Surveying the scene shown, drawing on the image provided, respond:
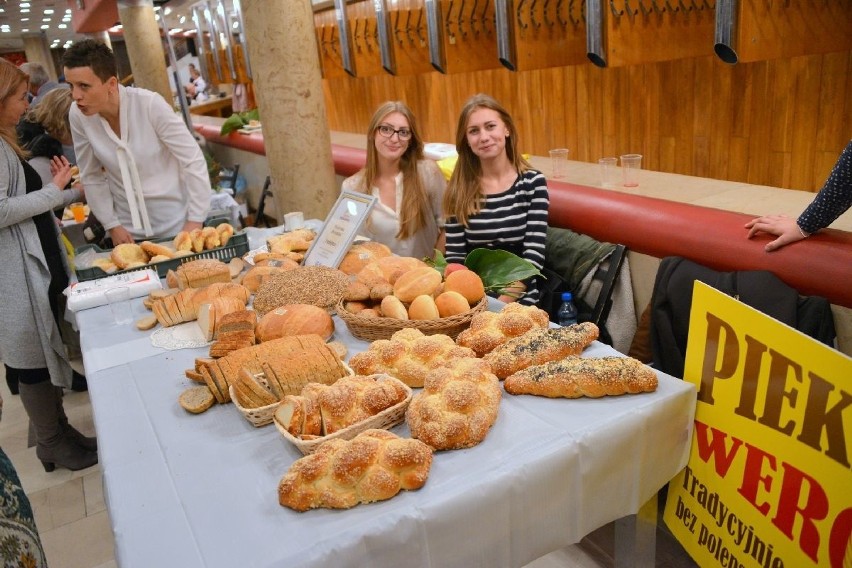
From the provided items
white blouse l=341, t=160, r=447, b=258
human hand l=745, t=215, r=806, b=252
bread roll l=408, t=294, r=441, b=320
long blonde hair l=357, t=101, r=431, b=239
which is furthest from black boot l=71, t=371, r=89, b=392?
human hand l=745, t=215, r=806, b=252

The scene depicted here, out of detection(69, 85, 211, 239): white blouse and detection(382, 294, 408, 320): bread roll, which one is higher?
detection(69, 85, 211, 239): white blouse

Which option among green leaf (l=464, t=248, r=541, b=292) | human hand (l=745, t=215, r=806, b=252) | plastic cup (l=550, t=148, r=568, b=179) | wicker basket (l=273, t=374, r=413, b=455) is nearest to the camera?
wicker basket (l=273, t=374, r=413, b=455)

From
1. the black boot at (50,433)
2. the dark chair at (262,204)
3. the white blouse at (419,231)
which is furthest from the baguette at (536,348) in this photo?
the dark chair at (262,204)

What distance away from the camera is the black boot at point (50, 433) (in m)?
2.84

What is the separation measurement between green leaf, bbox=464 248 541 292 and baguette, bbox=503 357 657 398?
2.32ft

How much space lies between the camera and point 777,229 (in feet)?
6.69

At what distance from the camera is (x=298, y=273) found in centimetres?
206

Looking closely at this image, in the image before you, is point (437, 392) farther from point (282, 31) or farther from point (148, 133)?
point (282, 31)

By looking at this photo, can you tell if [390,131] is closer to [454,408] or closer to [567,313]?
[567,313]

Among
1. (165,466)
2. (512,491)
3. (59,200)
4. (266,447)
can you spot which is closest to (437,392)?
(512,491)

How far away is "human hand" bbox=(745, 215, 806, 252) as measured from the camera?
1.98 m

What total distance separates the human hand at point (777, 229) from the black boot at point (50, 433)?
286 cm

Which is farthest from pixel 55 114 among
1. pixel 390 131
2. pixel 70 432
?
pixel 390 131

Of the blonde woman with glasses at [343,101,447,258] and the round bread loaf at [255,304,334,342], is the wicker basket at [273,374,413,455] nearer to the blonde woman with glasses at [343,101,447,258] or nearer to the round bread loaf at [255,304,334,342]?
the round bread loaf at [255,304,334,342]
